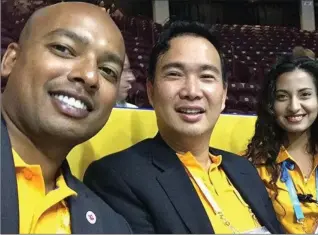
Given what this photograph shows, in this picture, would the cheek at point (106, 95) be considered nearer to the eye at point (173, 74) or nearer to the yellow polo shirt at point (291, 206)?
the eye at point (173, 74)

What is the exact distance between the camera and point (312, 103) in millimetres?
1110

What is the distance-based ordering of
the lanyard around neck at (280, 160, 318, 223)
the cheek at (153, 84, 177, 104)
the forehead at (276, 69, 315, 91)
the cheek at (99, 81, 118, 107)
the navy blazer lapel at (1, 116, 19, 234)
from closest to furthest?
the navy blazer lapel at (1, 116, 19, 234) → the cheek at (99, 81, 118, 107) → the cheek at (153, 84, 177, 104) → the lanyard around neck at (280, 160, 318, 223) → the forehead at (276, 69, 315, 91)

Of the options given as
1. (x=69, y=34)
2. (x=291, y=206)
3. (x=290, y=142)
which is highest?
(x=69, y=34)

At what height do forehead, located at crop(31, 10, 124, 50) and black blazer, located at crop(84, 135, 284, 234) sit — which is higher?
forehead, located at crop(31, 10, 124, 50)

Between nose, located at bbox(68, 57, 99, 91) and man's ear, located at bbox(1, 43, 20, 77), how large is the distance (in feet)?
0.34

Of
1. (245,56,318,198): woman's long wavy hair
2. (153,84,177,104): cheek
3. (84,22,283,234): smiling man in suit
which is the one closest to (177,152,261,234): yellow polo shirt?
(84,22,283,234): smiling man in suit

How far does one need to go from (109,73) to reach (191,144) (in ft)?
0.96

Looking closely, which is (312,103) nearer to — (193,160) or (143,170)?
(193,160)

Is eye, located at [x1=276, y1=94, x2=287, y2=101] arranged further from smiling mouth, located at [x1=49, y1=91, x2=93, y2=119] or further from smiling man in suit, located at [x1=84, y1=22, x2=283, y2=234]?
smiling mouth, located at [x1=49, y1=91, x2=93, y2=119]

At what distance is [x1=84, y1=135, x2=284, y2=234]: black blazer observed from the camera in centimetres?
77

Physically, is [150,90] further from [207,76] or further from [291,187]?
[291,187]

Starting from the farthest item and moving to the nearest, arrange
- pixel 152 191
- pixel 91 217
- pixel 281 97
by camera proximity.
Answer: pixel 281 97 < pixel 152 191 < pixel 91 217

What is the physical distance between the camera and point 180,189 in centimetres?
81

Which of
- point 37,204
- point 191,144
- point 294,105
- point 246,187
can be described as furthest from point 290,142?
point 37,204
